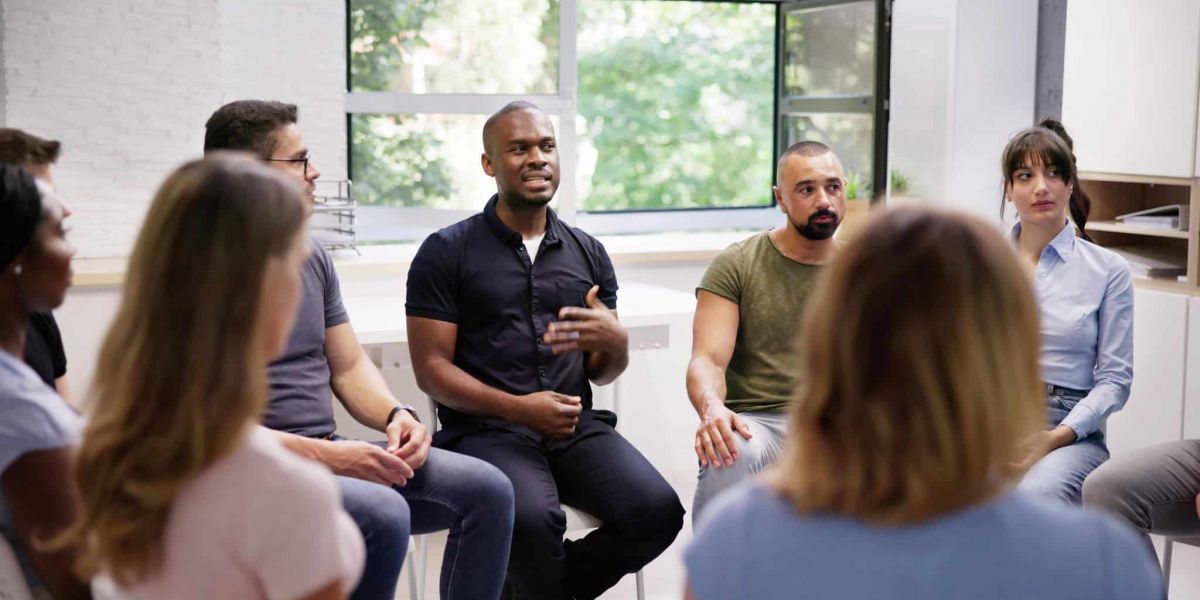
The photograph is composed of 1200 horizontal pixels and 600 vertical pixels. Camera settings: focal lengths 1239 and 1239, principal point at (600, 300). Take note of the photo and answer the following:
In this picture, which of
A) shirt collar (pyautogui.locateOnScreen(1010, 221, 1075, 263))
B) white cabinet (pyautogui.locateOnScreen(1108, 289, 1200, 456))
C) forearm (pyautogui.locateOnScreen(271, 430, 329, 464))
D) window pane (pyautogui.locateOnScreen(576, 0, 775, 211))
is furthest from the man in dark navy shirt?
window pane (pyautogui.locateOnScreen(576, 0, 775, 211))

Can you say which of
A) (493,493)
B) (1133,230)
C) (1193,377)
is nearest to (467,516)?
(493,493)

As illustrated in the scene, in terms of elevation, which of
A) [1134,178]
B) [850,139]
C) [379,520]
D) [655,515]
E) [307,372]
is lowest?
[655,515]

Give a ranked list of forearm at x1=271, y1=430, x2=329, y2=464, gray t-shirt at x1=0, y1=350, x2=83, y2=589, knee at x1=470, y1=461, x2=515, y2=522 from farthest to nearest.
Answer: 1. knee at x1=470, y1=461, x2=515, y2=522
2. forearm at x1=271, y1=430, x2=329, y2=464
3. gray t-shirt at x1=0, y1=350, x2=83, y2=589

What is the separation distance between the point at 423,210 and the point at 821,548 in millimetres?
3707

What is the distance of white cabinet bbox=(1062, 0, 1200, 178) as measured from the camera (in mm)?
3814

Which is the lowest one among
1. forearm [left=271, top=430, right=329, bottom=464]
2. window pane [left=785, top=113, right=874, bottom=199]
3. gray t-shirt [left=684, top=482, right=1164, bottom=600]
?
forearm [left=271, top=430, right=329, bottom=464]

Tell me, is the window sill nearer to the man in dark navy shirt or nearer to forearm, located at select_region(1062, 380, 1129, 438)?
the man in dark navy shirt

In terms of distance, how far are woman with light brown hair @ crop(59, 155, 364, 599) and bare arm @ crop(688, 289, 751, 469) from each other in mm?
1521

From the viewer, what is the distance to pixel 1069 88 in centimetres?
421

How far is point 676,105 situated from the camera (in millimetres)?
5820

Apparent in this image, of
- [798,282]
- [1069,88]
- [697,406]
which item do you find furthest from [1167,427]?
[697,406]

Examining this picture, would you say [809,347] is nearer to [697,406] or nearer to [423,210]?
[697,406]

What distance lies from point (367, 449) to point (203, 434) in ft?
3.93

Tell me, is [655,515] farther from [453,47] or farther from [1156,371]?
[453,47]
